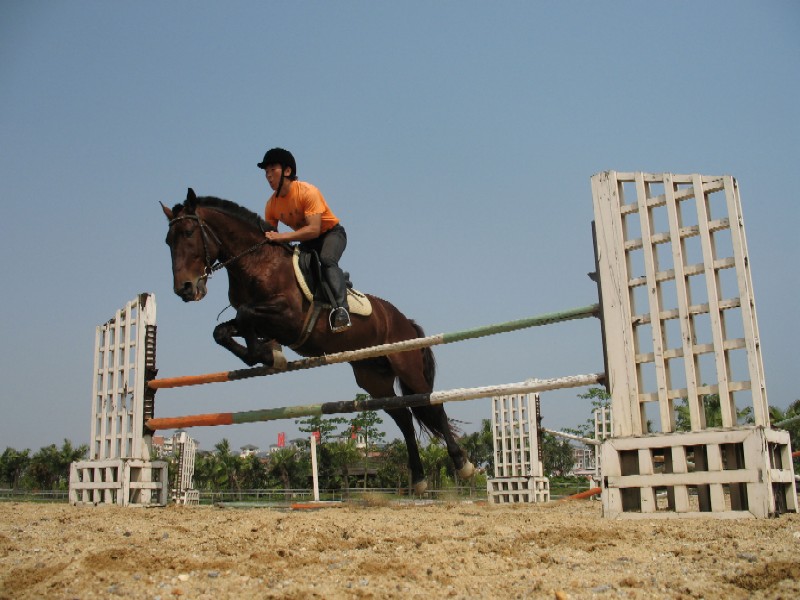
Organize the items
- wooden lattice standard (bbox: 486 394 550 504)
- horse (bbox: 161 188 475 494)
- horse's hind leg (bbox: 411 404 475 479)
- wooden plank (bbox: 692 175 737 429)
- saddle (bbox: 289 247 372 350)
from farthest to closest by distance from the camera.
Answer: wooden lattice standard (bbox: 486 394 550 504) < horse's hind leg (bbox: 411 404 475 479) < saddle (bbox: 289 247 372 350) < horse (bbox: 161 188 475 494) < wooden plank (bbox: 692 175 737 429)

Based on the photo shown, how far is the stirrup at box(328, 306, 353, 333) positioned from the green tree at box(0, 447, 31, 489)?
40662 mm

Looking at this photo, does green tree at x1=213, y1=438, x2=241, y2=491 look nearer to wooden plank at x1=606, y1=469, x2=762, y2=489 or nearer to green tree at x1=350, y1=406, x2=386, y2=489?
green tree at x1=350, y1=406, x2=386, y2=489

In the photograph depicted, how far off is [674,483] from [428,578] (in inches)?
70.7

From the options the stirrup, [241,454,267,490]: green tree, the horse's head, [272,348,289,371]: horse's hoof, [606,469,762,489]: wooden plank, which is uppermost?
the horse's head

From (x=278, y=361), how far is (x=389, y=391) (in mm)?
1370

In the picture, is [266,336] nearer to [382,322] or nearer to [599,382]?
[382,322]

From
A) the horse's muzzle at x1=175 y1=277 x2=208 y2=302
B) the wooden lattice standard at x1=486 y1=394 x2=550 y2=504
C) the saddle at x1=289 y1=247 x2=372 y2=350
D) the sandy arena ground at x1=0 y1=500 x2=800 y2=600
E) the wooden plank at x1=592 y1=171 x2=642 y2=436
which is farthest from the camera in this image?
the wooden lattice standard at x1=486 y1=394 x2=550 y2=504

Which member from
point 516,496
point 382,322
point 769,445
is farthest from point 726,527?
point 516,496

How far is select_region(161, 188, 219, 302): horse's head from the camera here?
14.7 feet

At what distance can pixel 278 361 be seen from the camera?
181 inches

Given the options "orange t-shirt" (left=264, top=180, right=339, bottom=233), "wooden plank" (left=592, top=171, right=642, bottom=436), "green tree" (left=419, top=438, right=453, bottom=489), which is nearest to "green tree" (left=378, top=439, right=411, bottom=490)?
"green tree" (left=419, top=438, right=453, bottom=489)

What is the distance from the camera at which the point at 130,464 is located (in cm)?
595

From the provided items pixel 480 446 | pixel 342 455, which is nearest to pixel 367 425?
pixel 342 455

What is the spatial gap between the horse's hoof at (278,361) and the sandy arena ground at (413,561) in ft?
4.19
